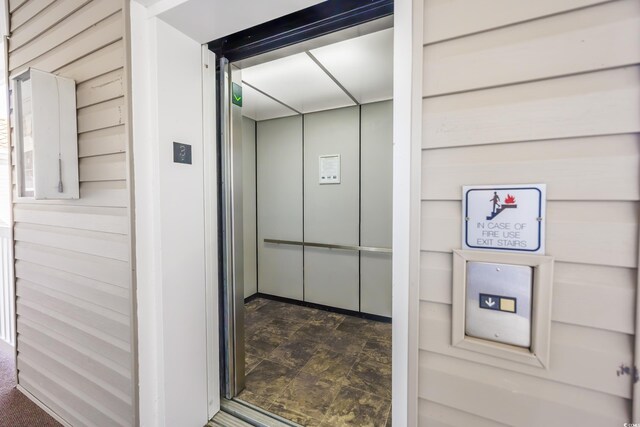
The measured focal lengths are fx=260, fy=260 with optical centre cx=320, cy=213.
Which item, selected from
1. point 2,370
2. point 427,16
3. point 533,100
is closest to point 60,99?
point 427,16

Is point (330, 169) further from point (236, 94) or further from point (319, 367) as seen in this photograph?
point (319, 367)

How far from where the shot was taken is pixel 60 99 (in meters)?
1.43

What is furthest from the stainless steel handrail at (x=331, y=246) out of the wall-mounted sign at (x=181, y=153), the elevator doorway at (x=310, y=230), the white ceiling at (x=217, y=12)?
the white ceiling at (x=217, y=12)

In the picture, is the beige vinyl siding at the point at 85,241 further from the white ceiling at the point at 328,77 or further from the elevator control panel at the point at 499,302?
the elevator control panel at the point at 499,302

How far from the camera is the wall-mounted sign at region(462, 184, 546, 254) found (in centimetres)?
70

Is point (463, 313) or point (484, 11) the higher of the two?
point (484, 11)

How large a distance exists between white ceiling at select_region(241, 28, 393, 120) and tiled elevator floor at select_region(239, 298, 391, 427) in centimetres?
240

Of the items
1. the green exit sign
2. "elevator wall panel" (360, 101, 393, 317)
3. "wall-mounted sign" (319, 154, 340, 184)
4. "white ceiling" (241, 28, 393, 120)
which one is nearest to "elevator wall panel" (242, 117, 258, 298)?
"white ceiling" (241, 28, 393, 120)

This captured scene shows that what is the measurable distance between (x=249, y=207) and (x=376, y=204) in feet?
5.81

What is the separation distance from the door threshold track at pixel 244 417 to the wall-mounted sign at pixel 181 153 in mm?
1495

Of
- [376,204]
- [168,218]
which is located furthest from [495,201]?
[376,204]

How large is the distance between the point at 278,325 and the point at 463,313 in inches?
101

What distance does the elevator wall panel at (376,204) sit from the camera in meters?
2.95

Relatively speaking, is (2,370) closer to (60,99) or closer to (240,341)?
(240,341)
